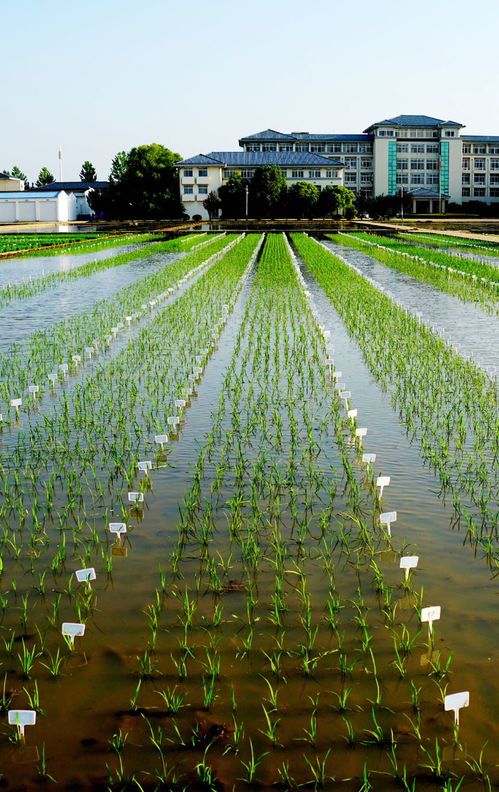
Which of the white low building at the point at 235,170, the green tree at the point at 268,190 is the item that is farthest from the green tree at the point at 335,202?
the white low building at the point at 235,170

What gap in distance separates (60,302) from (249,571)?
512 inches

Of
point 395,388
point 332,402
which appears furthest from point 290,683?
point 395,388

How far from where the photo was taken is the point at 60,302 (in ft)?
54.8

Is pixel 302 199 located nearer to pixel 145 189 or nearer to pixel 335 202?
pixel 335 202

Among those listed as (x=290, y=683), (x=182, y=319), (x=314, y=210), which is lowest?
(x=290, y=683)

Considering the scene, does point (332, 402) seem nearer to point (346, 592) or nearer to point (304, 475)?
point (304, 475)

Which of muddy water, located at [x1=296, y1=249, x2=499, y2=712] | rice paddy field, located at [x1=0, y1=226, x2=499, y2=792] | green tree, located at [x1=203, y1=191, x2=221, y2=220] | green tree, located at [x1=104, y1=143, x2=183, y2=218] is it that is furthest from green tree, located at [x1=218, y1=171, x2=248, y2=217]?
muddy water, located at [x1=296, y1=249, x2=499, y2=712]

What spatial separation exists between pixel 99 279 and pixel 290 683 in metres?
19.0

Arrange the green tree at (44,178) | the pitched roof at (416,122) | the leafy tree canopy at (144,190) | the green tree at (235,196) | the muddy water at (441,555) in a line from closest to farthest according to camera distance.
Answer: the muddy water at (441,555) → the green tree at (235,196) → the leafy tree canopy at (144,190) → the pitched roof at (416,122) → the green tree at (44,178)

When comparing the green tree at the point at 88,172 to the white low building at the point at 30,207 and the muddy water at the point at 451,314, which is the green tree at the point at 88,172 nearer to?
the white low building at the point at 30,207

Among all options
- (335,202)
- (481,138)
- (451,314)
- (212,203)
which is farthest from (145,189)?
(451,314)

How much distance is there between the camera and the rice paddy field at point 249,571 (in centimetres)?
311

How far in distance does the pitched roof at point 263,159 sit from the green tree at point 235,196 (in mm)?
8540

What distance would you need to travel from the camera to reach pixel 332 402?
27.2 feet
